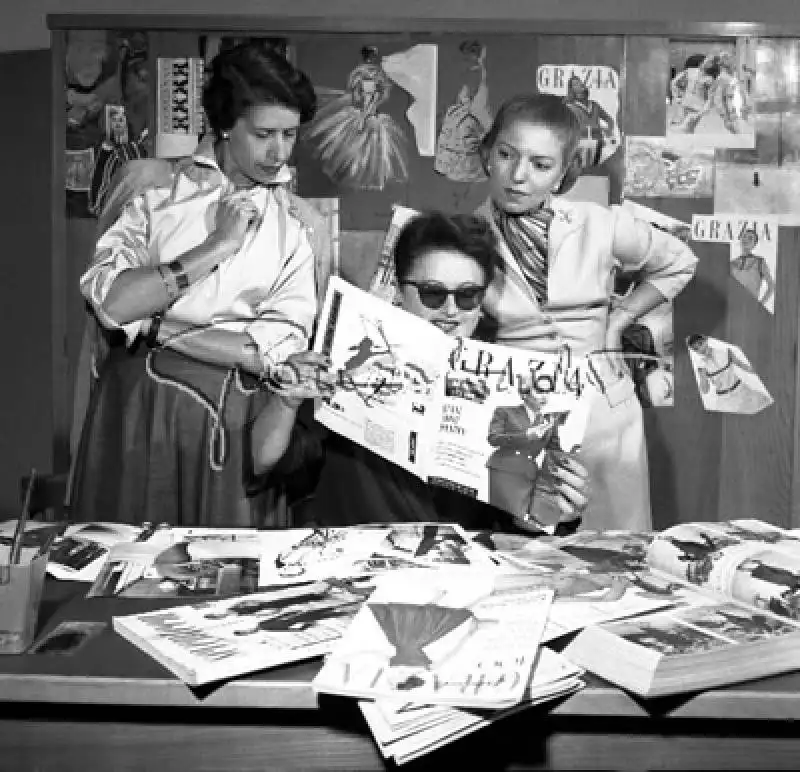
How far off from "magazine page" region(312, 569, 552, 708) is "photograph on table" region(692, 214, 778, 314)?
0.90 m

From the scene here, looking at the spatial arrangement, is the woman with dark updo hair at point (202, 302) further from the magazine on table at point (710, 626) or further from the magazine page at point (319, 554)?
the magazine on table at point (710, 626)

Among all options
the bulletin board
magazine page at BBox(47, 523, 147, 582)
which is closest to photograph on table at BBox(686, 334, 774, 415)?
the bulletin board

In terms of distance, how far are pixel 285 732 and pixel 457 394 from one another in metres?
0.96

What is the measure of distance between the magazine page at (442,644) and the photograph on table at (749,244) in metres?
0.90

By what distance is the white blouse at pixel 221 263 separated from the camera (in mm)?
1799

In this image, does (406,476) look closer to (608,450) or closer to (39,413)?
(608,450)

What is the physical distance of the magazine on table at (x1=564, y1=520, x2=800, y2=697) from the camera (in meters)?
0.92

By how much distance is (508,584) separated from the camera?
47.0 inches

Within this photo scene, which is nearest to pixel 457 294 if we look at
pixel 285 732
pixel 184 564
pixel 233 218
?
pixel 233 218

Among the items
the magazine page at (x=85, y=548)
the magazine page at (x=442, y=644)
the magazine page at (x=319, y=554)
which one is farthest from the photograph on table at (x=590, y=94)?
the magazine page at (x=85, y=548)

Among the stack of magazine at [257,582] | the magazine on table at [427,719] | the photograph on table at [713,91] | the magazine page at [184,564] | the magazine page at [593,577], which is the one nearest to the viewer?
the magazine on table at [427,719]

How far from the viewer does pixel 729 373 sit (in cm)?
→ 181

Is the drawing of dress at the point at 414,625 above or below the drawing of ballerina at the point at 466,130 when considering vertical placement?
below

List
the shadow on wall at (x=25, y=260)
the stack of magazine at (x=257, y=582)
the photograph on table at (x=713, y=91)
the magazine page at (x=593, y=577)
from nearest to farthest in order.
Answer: the stack of magazine at (x=257, y=582), the magazine page at (x=593, y=577), the photograph on table at (x=713, y=91), the shadow on wall at (x=25, y=260)
